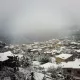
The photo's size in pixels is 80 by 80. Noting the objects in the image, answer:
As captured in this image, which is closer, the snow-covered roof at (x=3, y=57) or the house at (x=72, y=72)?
the snow-covered roof at (x=3, y=57)

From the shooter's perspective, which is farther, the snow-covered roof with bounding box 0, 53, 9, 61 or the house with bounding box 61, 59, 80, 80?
the house with bounding box 61, 59, 80, 80

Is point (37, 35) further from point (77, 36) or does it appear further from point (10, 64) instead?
point (10, 64)

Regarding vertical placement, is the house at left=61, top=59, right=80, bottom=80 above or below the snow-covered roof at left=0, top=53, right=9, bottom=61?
below

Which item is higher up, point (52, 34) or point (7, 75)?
point (52, 34)

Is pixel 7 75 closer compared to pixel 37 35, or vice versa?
pixel 7 75

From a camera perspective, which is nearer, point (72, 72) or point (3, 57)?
point (3, 57)

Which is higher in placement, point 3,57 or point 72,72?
point 3,57

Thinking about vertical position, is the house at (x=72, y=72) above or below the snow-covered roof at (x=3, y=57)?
below

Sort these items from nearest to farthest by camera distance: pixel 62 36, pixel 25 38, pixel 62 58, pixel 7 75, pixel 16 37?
pixel 7 75 < pixel 62 58 < pixel 16 37 < pixel 25 38 < pixel 62 36

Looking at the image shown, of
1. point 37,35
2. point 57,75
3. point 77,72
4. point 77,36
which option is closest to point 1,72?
point 57,75

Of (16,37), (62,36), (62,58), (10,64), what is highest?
(62,36)

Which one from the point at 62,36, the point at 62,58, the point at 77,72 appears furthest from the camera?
the point at 62,36
